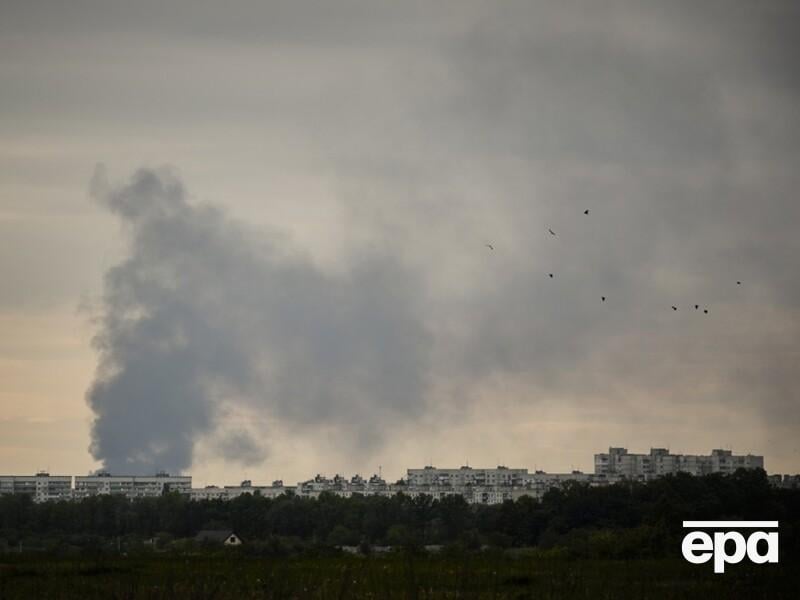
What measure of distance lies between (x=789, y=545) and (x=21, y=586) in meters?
21.2

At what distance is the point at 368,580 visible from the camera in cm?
2778

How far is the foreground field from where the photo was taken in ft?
82.6

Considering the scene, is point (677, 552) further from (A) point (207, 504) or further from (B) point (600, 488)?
(A) point (207, 504)
